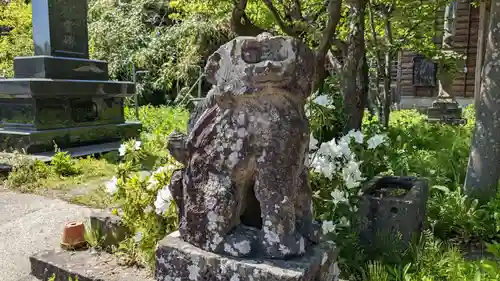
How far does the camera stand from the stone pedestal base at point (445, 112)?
14211 mm

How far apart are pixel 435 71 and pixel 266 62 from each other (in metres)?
20.1

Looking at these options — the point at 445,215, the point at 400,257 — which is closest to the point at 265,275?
the point at 400,257

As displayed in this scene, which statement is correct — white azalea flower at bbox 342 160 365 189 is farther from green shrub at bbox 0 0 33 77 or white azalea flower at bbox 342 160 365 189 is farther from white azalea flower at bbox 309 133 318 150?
green shrub at bbox 0 0 33 77

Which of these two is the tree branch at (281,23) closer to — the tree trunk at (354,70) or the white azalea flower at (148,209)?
the tree trunk at (354,70)

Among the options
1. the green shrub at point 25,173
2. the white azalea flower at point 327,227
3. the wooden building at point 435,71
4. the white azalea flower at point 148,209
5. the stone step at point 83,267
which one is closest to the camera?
the stone step at point 83,267

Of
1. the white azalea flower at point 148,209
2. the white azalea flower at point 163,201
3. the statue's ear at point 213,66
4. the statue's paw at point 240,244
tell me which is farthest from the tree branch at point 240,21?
the statue's paw at point 240,244

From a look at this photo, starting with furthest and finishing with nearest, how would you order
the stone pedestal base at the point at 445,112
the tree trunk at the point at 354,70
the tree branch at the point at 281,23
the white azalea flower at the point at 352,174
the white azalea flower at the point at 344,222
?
the stone pedestal base at the point at 445,112
the tree branch at the point at 281,23
the tree trunk at the point at 354,70
the white azalea flower at the point at 352,174
the white azalea flower at the point at 344,222

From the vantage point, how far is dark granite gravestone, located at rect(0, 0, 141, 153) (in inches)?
258

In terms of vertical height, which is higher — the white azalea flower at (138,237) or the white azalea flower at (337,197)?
the white azalea flower at (337,197)

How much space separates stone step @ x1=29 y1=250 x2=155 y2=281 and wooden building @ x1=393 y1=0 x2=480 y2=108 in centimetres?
1793

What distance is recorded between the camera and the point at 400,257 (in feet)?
10.8

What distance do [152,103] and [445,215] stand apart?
44.9 ft

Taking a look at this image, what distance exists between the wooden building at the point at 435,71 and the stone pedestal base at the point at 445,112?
3.74m

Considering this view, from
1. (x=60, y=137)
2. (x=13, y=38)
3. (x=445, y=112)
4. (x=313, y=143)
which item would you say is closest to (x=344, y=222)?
(x=313, y=143)
